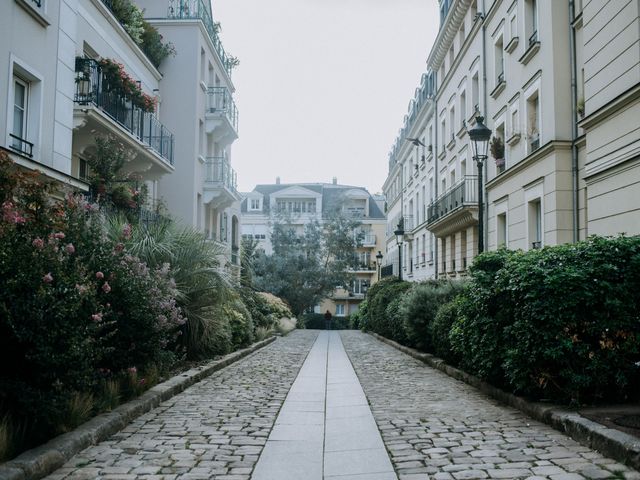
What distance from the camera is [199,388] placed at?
8.79m

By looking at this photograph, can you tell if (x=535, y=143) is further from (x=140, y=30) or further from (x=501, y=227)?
(x=140, y=30)

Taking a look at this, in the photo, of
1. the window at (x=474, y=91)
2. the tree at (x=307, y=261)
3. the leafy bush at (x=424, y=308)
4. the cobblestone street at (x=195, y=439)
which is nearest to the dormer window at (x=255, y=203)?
the tree at (x=307, y=261)

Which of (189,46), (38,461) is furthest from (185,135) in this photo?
(38,461)

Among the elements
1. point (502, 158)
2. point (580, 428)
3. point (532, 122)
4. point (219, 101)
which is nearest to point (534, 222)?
point (532, 122)

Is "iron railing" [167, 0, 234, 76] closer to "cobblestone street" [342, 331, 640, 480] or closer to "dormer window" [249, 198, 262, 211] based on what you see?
"cobblestone street" [342, 331, 640, 480]

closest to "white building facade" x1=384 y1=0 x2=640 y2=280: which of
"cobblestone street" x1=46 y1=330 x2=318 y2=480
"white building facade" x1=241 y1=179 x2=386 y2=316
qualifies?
"cobblestone street" x1=46 y1=330 x2=318 y2=480

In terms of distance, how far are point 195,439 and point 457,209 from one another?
19.4 metres

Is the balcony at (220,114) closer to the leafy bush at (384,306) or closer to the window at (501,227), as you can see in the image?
the leafy bush at (384,306)

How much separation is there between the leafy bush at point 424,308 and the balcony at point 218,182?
12886 mm

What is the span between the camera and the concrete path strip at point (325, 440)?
4645 mm

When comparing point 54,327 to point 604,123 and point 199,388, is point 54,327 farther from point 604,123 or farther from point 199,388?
point 604,123

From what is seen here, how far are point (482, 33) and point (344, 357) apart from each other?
1402 cm

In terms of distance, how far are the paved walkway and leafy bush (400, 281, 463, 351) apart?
11.8 ft

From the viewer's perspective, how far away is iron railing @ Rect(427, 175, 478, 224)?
2378 centimetres
